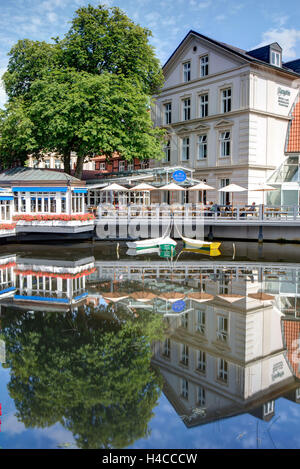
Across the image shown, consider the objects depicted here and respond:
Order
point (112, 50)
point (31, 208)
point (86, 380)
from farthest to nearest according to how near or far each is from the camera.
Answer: point (112, 50) < point (31, 208) < point (86, 380)

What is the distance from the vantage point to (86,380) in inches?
353

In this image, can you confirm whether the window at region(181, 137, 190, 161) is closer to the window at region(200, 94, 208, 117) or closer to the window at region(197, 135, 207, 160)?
the window at region(197, 135, 207, 160)

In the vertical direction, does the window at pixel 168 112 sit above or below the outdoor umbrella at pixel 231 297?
above

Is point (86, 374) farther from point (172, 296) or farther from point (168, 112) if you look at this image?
point (168, 112)

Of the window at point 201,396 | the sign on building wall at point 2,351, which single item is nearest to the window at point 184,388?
the window at point 201,396

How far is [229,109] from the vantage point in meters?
36.5

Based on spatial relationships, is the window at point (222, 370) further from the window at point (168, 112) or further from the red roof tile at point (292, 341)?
the window at point (168, 112)

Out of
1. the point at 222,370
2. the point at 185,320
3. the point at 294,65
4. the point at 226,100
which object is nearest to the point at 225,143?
the point at 226,100

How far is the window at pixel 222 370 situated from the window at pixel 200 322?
1938 millimetres

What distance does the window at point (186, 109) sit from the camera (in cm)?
4056
